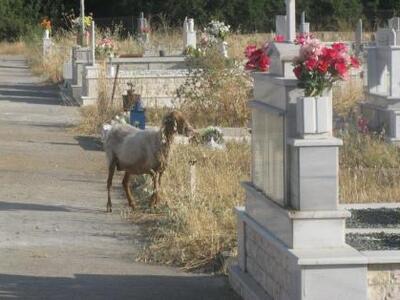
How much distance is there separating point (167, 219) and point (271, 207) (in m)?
4.31

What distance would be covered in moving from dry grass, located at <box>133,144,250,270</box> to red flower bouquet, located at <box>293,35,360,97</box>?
3.14 m

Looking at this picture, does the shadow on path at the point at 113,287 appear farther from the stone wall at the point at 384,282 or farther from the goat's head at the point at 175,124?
the goat's head at the point at 175,124

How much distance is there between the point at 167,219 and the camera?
1305 centimetres

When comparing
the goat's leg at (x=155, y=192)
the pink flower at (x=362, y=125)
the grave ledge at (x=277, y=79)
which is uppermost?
the grave ledge at (x=277, y=79)

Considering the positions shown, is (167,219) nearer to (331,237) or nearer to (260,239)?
(260,239)

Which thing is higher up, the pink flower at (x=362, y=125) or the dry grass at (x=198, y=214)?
the pink flower at (x=362, y=125)

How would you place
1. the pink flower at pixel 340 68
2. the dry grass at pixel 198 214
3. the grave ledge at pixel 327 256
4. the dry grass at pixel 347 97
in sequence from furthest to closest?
the dry grass at pixel 347 97
the dry grass at pixel 198 214
the pink flower at pixel 340 68
the grave ledge at pixel 327 256

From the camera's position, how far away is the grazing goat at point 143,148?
14227mm

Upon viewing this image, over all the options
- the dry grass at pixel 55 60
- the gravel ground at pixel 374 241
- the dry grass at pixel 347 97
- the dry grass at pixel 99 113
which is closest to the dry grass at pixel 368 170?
the gravel ground at pixel 374 241

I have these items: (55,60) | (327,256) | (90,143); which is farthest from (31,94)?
(327,256)

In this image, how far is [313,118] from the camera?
→ 8227 millimetres

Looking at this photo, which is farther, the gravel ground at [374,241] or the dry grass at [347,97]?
the dry grass at [347,97]

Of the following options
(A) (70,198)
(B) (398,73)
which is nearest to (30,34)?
(B) (398,73)

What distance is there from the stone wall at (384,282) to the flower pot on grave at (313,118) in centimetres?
100
